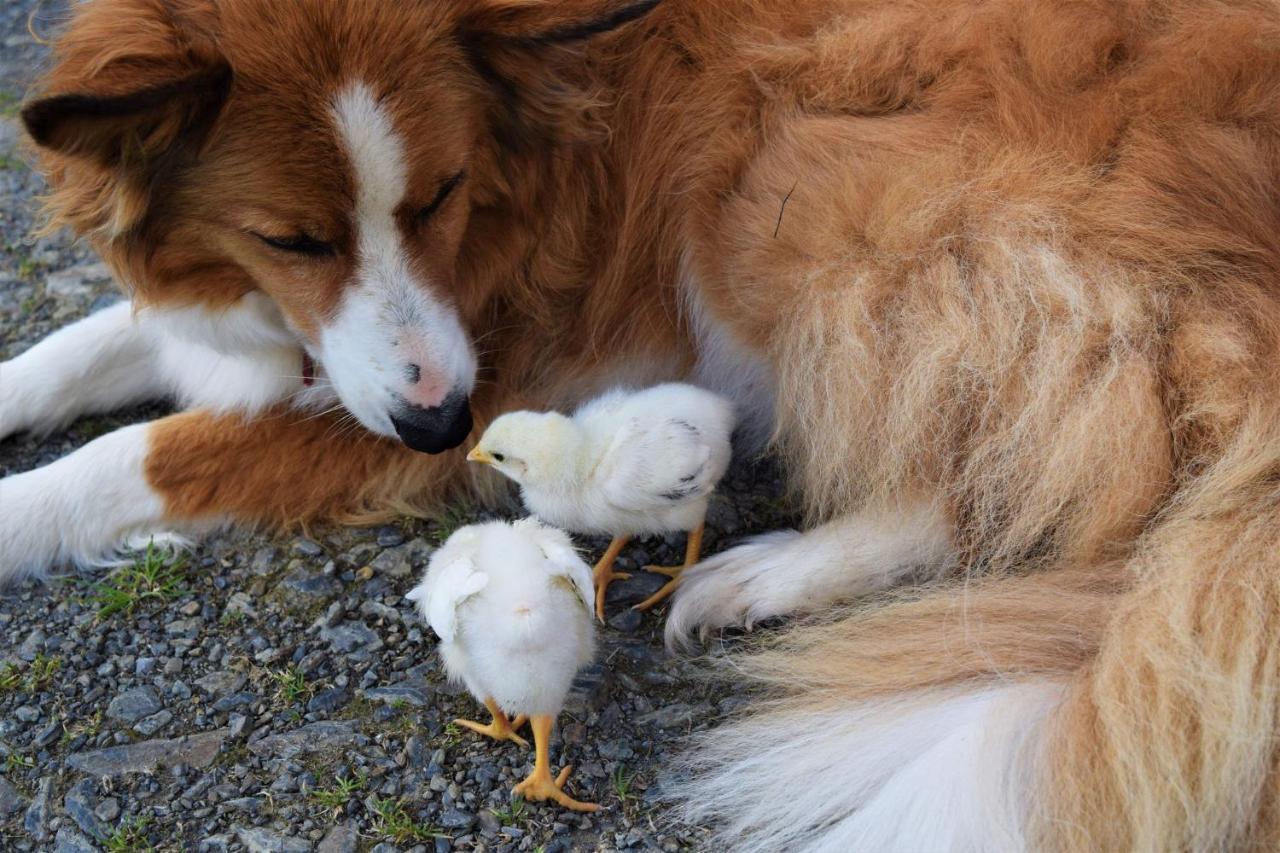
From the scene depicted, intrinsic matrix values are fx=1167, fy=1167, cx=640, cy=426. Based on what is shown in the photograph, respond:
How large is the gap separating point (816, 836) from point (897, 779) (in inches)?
7.9

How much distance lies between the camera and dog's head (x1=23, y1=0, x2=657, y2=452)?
2410mm

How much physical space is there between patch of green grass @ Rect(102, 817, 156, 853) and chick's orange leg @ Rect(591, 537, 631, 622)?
3.58ft

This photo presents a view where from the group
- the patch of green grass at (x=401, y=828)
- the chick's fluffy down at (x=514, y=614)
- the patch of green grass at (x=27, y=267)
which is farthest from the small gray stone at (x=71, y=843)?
the patch of green grass at (x=27, y=267)

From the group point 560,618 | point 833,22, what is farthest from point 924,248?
point 560,618

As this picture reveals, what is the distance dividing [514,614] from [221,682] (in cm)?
93

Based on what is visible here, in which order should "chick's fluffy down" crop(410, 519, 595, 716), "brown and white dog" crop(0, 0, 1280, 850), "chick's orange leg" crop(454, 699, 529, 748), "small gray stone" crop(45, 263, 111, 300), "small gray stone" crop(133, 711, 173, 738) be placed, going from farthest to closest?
1. "small gray stone" crop(45, 263, 111, 300)
2. "small gray stone" crop(133, 711, 173, 738)
3. "chick's orange leg" crop(454, 699, 529, 748)
4. "chick's fluffy down" crop(410, 519, 595, 716)
5. "brown and white dog" crop(0, 0, 1280, 850)

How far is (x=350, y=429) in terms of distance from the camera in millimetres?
3277

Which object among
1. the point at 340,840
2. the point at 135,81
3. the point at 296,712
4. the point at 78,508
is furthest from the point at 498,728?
the point at 135,81

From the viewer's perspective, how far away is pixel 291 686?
2.70 meters

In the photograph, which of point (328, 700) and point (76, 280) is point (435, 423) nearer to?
point (328, 700)

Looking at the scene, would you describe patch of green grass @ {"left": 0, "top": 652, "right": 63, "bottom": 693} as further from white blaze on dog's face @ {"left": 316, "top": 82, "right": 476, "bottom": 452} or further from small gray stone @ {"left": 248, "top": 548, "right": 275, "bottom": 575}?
white blaze on dog's face @ {"left": 316, "top": 82, "right": 476, "bottom": 452}

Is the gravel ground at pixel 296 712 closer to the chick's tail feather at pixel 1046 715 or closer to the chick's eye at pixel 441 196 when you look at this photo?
the chick's tail feather at pixel 1046 715

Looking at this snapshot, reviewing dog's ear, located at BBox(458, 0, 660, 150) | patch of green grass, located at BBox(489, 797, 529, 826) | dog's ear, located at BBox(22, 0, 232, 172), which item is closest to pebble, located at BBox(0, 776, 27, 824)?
patch of green grass, located at BBox(489, 797, 529, 826)

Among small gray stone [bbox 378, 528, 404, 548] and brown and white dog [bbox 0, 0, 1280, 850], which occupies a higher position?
brown and white dog [bbox 0, 0, 1280, 850]
